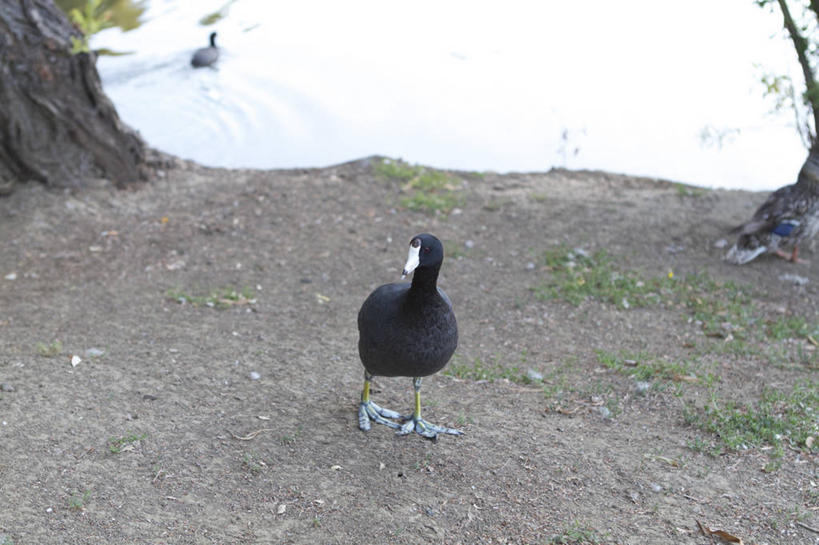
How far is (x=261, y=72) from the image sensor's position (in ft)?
29.2

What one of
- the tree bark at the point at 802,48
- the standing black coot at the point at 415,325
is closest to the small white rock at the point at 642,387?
the standing black coot at the point at 415,325

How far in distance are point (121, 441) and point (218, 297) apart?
2.24 meters

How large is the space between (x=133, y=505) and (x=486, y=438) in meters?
1.81

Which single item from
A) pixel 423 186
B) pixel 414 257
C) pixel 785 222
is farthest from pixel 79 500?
pixel 785 222

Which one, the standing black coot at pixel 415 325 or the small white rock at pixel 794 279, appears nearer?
the standing black coot at pixel 415 325

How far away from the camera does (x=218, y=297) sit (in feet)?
18.5

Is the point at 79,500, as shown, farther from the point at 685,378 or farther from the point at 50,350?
the point at 685,378

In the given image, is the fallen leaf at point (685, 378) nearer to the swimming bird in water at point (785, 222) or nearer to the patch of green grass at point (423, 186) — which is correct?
the swimming bird in water at point (785, 222)

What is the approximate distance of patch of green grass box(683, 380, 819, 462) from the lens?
3.89 meters

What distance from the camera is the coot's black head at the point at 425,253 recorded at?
3270 mm

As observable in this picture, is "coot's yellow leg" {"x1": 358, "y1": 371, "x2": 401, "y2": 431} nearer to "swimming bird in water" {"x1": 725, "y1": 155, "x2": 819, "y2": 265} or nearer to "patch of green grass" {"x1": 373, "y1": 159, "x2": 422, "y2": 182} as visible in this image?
"swimming bird in water" {"x1": 725, "y1": 155, "x2": 819, "y2": 265}

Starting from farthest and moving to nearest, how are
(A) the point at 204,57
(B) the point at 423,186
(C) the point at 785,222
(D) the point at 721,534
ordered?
(A) the point at 204,57 → (B) the point at 423,186 → (C) the point at 785,222 → (D) the point at 721,534

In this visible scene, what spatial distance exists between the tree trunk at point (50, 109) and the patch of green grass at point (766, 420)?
5986mm

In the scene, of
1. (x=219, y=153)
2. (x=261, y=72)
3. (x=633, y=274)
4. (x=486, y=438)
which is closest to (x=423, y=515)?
(x=486, y=438)
